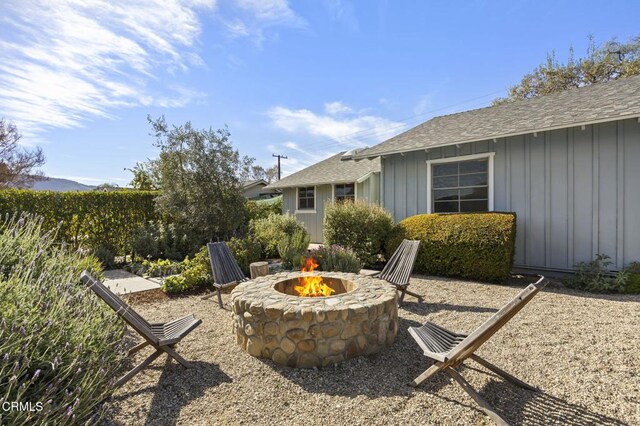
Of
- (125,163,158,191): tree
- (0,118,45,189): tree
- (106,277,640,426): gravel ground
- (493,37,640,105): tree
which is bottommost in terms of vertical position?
(106,277,640,426): gravel ground

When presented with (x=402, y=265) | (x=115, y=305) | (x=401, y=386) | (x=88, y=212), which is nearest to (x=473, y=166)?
(x=402, y=265)

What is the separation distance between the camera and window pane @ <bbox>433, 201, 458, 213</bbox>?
28.3 feet

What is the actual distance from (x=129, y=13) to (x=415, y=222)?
290 inches

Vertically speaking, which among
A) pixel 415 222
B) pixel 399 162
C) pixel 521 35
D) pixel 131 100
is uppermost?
pixel 521 35

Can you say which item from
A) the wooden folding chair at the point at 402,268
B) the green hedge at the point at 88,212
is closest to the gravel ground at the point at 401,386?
the wooden folding chair at the point at 402,268

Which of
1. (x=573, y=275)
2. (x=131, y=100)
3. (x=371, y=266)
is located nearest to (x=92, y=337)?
(x=371, y=266)

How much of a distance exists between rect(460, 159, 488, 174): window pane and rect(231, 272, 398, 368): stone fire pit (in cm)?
594

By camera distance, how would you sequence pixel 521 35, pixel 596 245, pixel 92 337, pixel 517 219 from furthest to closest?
pixel 521 35 → pixel 517 219 → pixel 596 245 → pixel 92 337

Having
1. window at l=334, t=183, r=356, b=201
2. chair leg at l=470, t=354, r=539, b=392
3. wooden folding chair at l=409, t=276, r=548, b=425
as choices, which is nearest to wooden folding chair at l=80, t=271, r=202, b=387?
wooden folding chair at l=409, t=276, r=548, b=425

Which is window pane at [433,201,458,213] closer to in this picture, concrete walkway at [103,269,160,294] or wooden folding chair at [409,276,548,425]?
wooden folding chair at [409,276,548,425]

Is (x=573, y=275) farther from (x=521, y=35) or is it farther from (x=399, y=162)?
(x=521, y=35)

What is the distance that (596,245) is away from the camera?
6652 millimetres

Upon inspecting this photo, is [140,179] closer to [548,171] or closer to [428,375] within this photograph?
[548,171]

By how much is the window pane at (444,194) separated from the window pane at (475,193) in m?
0.18
